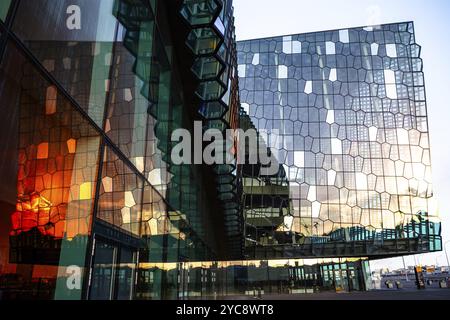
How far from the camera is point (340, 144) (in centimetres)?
3916

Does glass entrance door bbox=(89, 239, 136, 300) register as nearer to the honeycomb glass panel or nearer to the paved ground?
the honeycomb glass panel

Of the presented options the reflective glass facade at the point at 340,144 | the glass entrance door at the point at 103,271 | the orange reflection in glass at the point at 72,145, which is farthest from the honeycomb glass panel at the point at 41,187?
the reflective glass facade at the point at 340,144

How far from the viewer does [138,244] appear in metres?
6.43

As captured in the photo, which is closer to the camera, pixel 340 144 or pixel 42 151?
pixel 42 151

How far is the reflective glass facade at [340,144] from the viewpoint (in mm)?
37250

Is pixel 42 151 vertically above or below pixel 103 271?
above

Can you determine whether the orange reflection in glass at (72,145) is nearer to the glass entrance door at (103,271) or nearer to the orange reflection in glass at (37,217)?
the orange reflection in glass at (37,217)

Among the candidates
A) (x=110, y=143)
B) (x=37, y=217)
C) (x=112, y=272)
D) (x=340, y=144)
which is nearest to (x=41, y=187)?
(x=37, y=217)

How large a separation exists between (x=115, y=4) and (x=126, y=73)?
103 cm

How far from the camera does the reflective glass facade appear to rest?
37.2 meters

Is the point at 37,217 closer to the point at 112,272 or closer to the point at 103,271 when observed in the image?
the point at 103,271

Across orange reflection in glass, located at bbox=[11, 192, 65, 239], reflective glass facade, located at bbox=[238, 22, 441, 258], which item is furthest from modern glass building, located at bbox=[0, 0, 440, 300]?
reflective glass facade, located at bbox=[238, 22, 441, 258]

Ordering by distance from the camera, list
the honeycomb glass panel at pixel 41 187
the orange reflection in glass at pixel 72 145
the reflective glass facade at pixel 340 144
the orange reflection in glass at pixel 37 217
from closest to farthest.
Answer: the honeycomb glass panel at pixel 41 187 < the orange reflection in glass at pixel 37 217 < the orange reflection in glass at pixel 72 145 < the reflective glass facade at pixel 340 144
